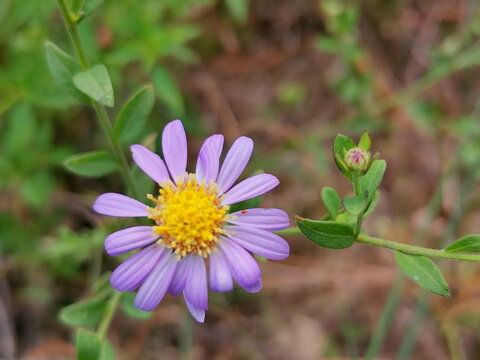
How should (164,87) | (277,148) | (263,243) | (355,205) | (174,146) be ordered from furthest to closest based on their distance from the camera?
(277,148) → (164,87) → (174,146) → (263,243) → (355,205)

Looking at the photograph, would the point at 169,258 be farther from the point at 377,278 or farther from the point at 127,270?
the point at 377,278

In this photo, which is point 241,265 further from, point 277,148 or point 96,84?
point 277,148

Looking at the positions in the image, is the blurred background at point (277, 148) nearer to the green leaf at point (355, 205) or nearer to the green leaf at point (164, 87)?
the green leaf at point (164, 87)

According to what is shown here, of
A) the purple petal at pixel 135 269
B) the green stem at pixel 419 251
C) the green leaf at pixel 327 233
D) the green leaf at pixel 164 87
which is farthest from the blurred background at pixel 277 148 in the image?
the green stem at pixel 419 251

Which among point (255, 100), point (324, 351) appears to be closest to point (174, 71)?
point (255, 100)

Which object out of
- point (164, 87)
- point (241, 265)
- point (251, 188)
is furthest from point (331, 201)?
point (164, 87)

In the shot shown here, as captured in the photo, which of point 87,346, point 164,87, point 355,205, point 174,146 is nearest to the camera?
point 355,205
